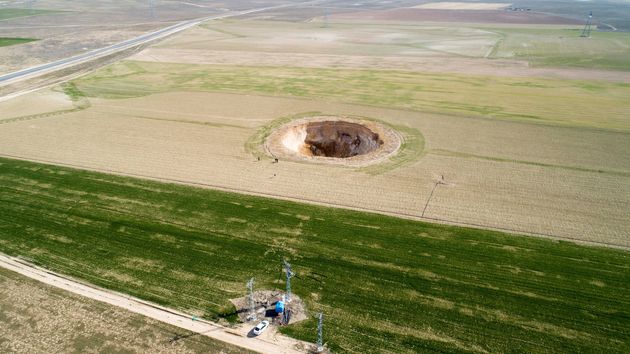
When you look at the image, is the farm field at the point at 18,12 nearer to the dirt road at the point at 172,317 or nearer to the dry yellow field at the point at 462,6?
the dry yellow field at the point at 462,6

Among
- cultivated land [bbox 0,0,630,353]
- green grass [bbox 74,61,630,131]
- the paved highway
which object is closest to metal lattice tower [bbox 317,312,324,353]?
cultivated land [bbox 0,0,630,353]

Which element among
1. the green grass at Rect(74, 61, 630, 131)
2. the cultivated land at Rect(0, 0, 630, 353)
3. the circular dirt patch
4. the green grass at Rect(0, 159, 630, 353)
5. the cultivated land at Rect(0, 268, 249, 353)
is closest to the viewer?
the cultivated land at Rect(0, 268, 249, 353)

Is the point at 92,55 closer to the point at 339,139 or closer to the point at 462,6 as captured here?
the point at 339,139

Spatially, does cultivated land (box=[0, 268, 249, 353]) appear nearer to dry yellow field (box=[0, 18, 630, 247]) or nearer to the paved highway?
dry yellow field (box=[0, 18, 630, 247])

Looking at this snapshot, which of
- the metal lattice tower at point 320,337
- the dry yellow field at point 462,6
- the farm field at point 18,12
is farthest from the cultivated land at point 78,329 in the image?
the dry yellow field at point 462,6

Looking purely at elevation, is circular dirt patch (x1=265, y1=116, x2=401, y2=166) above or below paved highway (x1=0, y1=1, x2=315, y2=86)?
below

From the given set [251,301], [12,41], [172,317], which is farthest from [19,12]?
[251,301]

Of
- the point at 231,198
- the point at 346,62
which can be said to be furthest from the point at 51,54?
the point at 231,198
